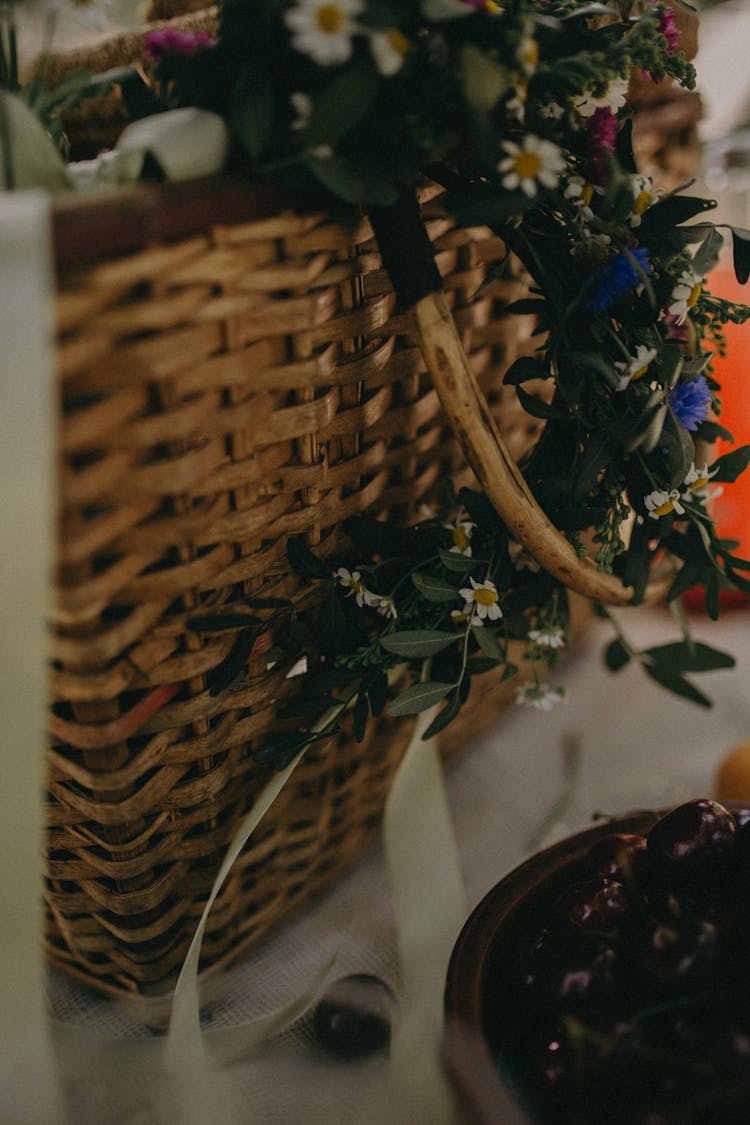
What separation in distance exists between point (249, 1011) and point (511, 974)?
0.68 feet

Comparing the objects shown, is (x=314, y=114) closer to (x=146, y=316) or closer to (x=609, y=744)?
(x=146, y=316)

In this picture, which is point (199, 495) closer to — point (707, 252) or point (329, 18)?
point (329, 18)

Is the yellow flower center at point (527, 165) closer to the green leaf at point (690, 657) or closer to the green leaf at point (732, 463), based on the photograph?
the green leaf at point (732, 463)

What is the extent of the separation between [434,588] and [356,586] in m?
0.05

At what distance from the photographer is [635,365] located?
478 mm

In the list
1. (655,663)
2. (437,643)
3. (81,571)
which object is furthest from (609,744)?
(81,571)

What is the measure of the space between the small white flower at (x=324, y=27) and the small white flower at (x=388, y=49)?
1cm

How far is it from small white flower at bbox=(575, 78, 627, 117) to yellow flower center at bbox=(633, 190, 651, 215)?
0.17ft

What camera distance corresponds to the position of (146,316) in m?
0.35

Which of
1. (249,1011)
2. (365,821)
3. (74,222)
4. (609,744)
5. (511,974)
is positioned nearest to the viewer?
(74,222)

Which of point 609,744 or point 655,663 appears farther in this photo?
point 609,744

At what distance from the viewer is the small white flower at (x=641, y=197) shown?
479 millimetres

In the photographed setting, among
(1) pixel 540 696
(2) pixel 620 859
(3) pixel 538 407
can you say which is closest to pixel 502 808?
(1) pixel 540 696

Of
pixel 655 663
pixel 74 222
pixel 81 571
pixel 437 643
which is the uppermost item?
pixel 74 222
